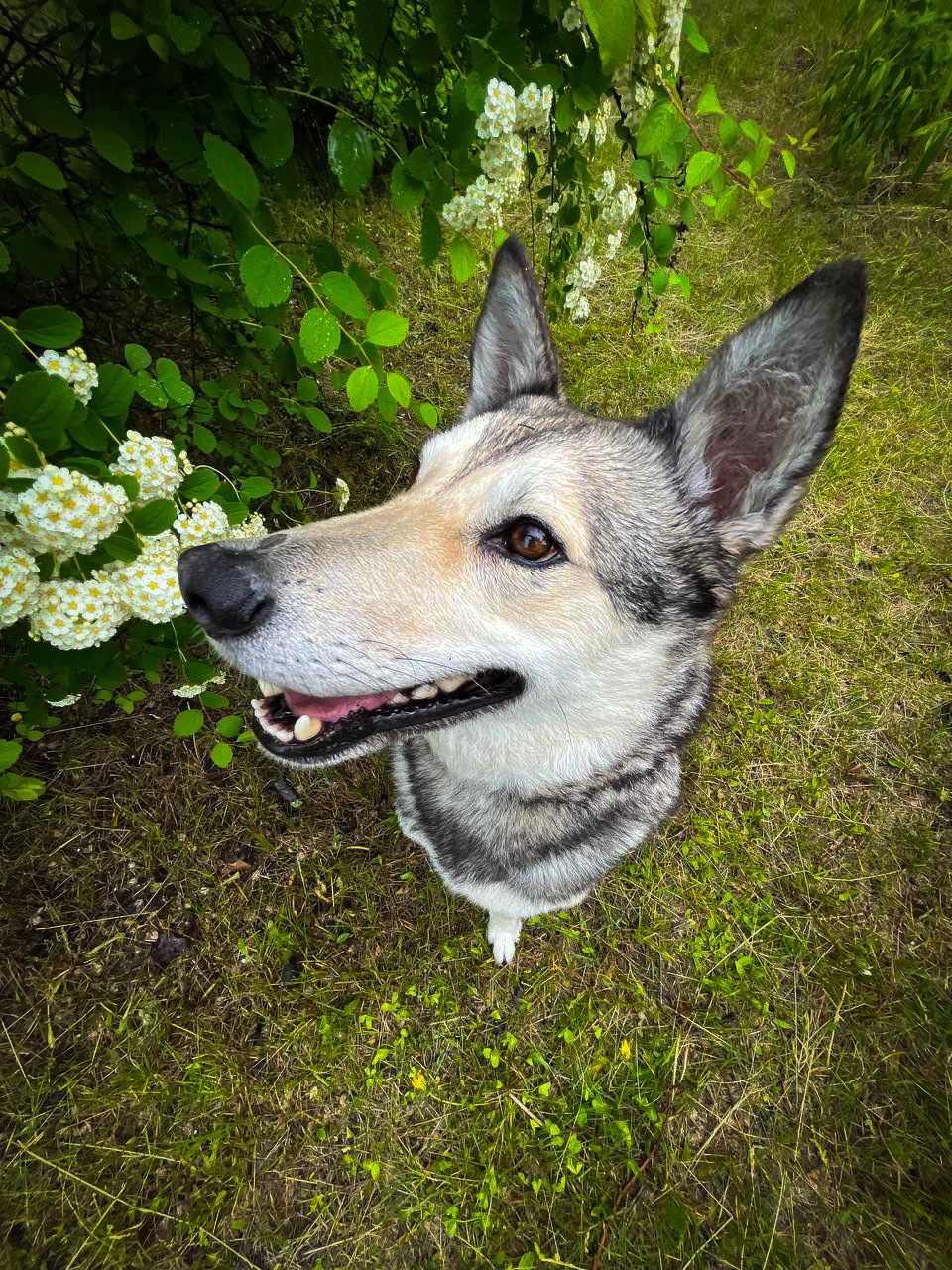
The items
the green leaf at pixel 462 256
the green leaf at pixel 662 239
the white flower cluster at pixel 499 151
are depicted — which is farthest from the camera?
the green leaf at pixel 662 239

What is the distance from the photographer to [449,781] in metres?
2.30

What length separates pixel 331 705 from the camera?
1.64 meters

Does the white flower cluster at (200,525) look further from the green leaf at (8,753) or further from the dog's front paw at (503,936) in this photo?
the dog's front paw at (503,936)

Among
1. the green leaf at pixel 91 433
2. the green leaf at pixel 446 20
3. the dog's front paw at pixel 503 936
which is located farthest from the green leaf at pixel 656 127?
the dog's front paw at pixel 503 936

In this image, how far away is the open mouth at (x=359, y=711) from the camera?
161 centimetres

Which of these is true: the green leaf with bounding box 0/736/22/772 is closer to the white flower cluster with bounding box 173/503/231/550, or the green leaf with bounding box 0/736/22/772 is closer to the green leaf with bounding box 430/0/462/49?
the white flower cluster with bounding box 173/503/231/550

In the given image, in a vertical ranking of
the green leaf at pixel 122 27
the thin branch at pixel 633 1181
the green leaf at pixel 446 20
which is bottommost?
the thin branch at pixel 633 1181

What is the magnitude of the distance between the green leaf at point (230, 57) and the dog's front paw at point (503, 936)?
9.56 feet

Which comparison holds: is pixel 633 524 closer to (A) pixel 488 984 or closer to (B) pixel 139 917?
(A) pixel 488 984

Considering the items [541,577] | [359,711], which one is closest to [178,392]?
[359,711]

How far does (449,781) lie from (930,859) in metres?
2.64

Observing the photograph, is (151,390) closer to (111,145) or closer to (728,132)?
(111,145)

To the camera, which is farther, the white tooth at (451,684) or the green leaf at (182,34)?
the white tooth at (451,684)

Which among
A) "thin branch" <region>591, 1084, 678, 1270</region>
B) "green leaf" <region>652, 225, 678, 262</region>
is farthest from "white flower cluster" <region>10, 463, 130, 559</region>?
"thin branch" <region>591, 1084, 678, 1270</region>
